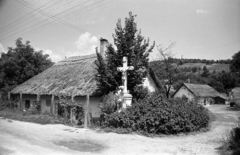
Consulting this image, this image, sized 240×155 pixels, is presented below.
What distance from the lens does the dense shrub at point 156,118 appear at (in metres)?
9.17

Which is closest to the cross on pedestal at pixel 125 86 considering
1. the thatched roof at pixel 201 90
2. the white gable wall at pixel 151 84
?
the white gable wall at pixel 151 84

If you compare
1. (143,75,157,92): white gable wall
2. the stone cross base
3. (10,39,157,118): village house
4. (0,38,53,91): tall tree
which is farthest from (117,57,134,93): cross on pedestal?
(0,38,53,91): tall tree

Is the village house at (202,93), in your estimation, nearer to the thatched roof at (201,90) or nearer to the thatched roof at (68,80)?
the thatched roof at (201,90)

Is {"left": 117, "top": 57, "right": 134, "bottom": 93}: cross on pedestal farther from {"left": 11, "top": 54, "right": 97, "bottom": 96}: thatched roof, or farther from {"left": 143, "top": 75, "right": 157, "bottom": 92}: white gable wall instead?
{"left": 143, "top": 75, "right": 157, "bottom": 92}: white gable wall

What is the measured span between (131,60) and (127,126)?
385cm

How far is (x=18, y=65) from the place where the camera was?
23875 millimetres

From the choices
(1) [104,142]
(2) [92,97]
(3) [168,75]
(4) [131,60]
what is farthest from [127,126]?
(3) [168,75]

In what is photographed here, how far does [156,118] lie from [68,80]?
1046 cm

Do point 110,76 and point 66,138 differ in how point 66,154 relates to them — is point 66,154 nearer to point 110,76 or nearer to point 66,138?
point 66,138

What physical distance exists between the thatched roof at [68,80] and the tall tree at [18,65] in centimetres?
361

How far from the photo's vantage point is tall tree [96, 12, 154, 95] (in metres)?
11.4

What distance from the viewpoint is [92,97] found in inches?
538

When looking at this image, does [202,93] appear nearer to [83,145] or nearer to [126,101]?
[126,101]

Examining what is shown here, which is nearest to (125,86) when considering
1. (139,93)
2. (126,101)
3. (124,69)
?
(126,101)
